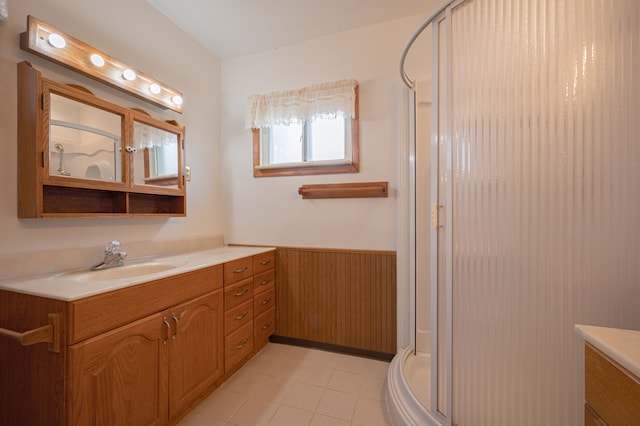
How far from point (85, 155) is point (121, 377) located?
1115 millimetres

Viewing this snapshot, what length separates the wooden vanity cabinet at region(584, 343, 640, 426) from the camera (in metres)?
0.52

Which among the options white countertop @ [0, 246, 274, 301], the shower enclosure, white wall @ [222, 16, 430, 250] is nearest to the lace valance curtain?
white wall @ [222, 16, 430, 250]

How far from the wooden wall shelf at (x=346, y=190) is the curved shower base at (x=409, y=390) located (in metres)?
1.15

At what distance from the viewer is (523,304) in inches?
34.6

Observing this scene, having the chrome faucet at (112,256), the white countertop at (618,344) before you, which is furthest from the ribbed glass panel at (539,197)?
the chrome faucet at (112,256)

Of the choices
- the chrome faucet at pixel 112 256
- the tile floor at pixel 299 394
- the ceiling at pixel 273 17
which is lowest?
the tile floor at pixel 299 394

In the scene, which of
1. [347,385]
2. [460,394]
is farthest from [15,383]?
[460,394]

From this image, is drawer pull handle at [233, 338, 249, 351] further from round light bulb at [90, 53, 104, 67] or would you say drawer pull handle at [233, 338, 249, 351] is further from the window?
round light bulb at [90, 53, 104, 67]

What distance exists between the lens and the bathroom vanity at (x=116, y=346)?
0.90 metres

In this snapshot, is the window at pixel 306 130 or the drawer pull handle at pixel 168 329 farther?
the window at pixel 306 130

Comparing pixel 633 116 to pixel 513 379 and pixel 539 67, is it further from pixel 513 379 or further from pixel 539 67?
pixel 513 379

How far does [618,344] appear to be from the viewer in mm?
585

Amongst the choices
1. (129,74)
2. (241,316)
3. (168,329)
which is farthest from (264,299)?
(129,74)

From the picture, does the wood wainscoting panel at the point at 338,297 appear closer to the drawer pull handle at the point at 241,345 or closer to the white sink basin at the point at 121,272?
the drawer pull handle at the point at 241,345
